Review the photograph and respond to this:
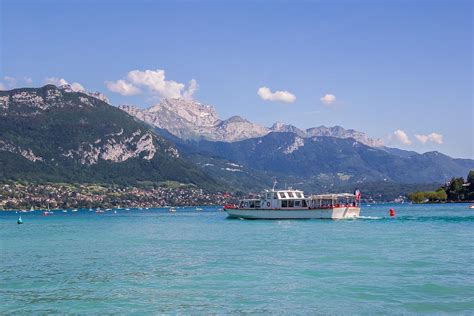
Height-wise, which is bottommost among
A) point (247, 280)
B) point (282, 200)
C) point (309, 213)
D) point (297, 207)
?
point (247, 280)

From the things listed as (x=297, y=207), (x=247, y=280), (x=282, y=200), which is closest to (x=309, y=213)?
(x=297, y=207)

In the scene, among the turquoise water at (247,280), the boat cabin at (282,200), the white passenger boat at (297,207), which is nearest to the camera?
the turquoise water at (247,280)

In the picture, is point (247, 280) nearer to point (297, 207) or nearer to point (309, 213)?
point (309, 213)

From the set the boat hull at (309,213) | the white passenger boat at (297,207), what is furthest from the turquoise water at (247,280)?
the white passenger boat at (297,207)

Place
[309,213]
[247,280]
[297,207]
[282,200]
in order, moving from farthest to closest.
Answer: [282,200] → [297,207] → [309,213] → [247,280]

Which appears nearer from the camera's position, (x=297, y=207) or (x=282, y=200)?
(x=297, y=207)

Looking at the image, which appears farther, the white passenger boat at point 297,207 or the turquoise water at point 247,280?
the white passenger boat at point 297,207

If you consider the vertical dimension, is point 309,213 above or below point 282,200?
below

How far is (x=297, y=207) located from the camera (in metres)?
128

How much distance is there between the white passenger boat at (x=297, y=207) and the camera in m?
127

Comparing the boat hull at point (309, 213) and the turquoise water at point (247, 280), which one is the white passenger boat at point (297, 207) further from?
the turquoise water at point (247, 280)

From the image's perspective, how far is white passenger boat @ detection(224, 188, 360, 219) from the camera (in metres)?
127

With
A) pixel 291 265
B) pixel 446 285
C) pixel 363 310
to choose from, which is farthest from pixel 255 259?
pixel 363 310

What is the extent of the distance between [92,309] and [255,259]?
21864 millimetres
